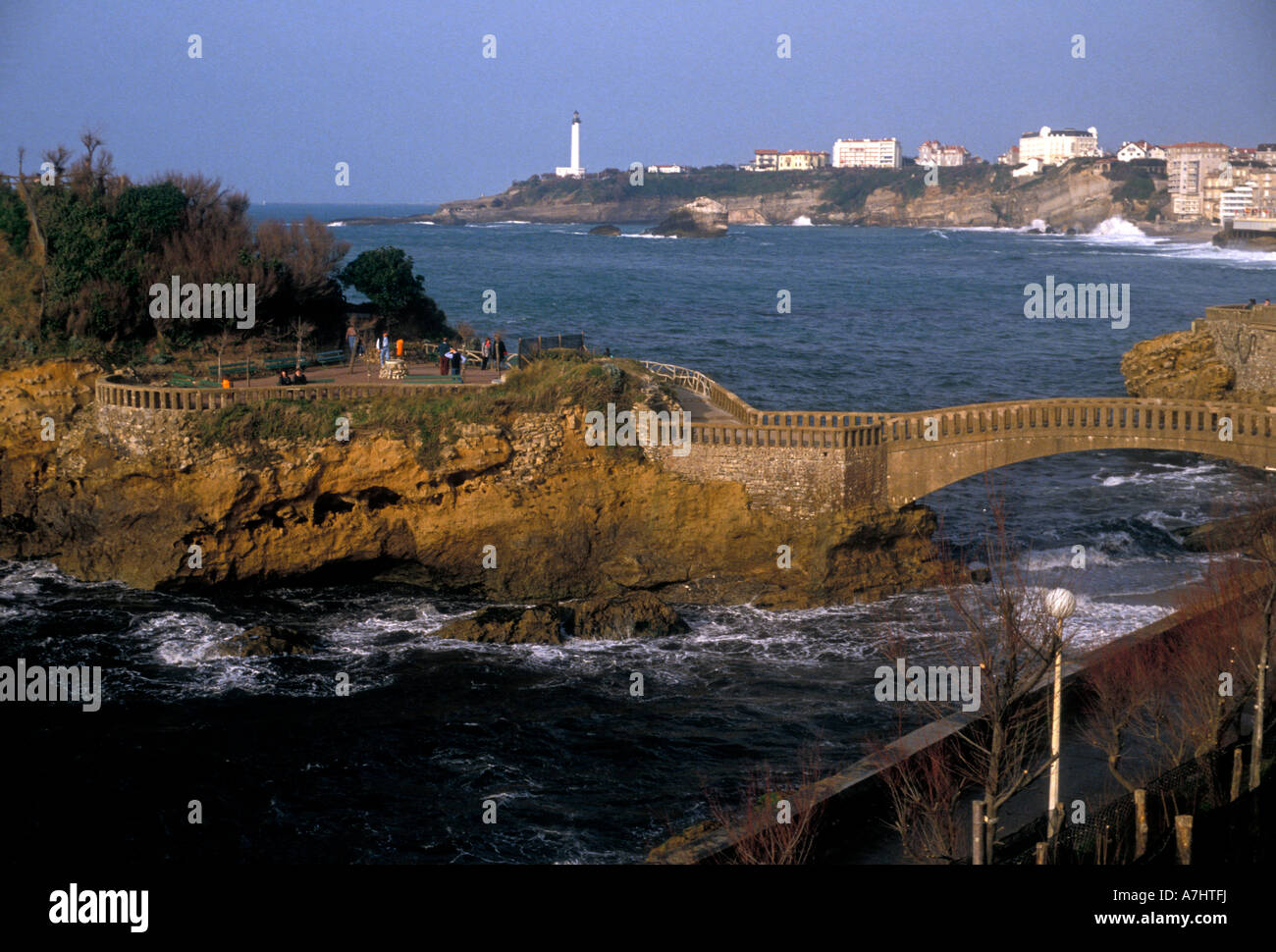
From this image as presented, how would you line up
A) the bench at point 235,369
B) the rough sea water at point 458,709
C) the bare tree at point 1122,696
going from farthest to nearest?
1. the bench at point 235,369
2. the rough sea water at point 458,709
3. the bare tree at point 1122,696

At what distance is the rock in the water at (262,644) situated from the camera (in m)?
29.9

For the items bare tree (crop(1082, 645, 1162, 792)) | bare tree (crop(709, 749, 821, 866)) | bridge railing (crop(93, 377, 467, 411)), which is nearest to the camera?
bare tree (crop(709, 749, 821, 866))

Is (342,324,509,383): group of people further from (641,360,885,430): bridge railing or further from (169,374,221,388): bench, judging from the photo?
(641,360,885,430): bridge railing

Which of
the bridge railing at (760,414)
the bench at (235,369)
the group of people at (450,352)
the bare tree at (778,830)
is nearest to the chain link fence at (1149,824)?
the bare tree at (778,830)

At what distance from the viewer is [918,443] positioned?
33.9m

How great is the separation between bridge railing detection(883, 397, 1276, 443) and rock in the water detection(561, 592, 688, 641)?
7641 millimetres

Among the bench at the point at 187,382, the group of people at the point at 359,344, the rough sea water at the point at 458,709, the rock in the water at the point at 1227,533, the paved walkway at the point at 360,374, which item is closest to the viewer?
the rough sea water at the point at 458,709

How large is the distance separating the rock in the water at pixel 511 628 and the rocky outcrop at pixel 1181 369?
30.2m

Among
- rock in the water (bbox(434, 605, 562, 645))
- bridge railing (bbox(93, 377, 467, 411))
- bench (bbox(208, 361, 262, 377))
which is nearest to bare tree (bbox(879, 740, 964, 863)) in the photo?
Answer: rock in the water (bbox(434, 605, 562, 645))

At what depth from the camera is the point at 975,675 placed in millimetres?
23938

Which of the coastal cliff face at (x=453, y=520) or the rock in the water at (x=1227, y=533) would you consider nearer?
the rock in the water at (x=1227, y=533)

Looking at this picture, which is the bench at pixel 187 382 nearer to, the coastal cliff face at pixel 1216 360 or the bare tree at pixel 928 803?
the bare tree at pixel 928 803

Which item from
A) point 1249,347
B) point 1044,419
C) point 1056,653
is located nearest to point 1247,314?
point 1249,347

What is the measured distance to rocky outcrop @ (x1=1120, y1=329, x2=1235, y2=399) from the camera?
165 feet
